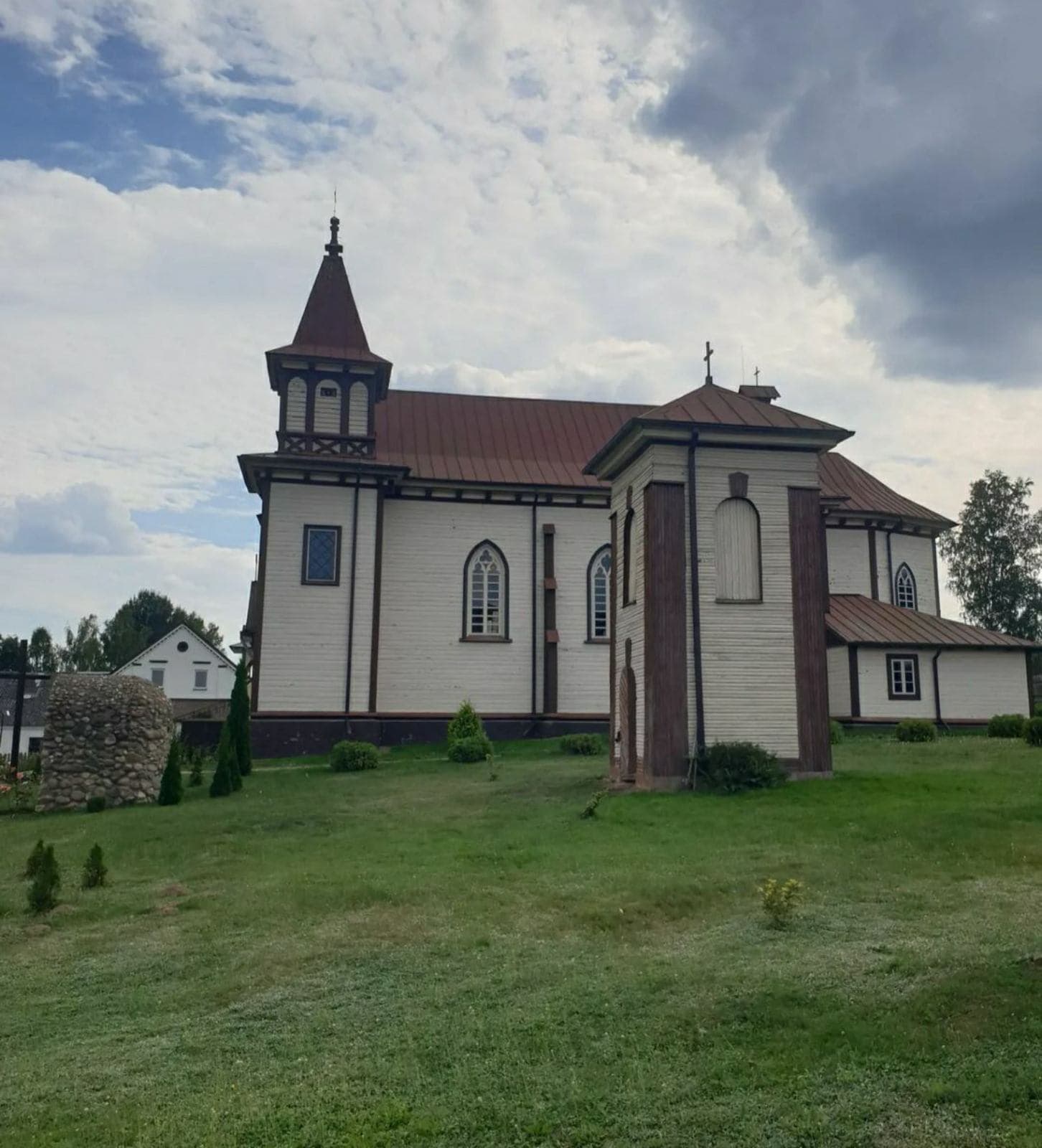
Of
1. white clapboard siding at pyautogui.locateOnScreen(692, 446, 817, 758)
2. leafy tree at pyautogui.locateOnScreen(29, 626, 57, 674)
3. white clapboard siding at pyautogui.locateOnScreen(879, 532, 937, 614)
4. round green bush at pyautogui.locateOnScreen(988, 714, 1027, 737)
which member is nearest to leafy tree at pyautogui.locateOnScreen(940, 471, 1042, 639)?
white clapboard siding at pyautogui.locateOnScreen(879, 532, 937, 614)

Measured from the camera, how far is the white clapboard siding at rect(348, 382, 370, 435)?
99.7 feet

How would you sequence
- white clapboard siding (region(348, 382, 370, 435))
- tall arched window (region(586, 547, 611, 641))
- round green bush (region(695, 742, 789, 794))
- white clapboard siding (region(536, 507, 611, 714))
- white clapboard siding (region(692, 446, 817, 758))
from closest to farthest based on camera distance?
round green bush (region(695, 742, 789, 794)), white clapboard siding (region(692, 446, 817, 758)), white clapboard siding (region(348, 382, 370, 435)), white clapboard siding (region(536, 507, 611, 714)), tall arched window (region(586, 547, 611, 641))

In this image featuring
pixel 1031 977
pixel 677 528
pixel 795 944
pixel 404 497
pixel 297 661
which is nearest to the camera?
pixel 1031 977

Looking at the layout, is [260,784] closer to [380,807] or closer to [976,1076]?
[380,807]

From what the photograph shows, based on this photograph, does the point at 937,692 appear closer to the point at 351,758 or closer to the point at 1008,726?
the point at 1008,726

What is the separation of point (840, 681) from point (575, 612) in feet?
26.5

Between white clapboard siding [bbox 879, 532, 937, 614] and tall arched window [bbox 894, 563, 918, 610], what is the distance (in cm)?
9

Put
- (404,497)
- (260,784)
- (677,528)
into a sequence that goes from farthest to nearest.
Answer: (404,497) < (260,784) < (677,528)

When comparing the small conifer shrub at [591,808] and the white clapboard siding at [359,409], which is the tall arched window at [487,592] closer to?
the white clapboard siding at [359,409]

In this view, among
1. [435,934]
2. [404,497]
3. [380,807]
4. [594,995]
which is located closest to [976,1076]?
[594,995]

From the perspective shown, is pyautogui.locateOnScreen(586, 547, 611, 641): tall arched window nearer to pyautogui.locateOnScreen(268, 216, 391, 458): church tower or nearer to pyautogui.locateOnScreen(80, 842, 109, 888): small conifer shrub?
pyautogui.locateOnScreen(268, 216, 391, 458): church tower

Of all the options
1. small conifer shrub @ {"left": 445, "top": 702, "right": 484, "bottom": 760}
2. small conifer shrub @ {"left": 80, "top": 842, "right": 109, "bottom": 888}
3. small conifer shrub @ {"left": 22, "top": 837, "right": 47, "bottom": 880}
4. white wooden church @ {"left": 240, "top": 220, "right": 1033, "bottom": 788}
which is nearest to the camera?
small conifer shrub @ {"left": 22, "top": 837, "right": 47, "bottom": 880}

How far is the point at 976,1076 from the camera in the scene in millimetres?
5844

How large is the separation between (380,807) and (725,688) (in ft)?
21.6
